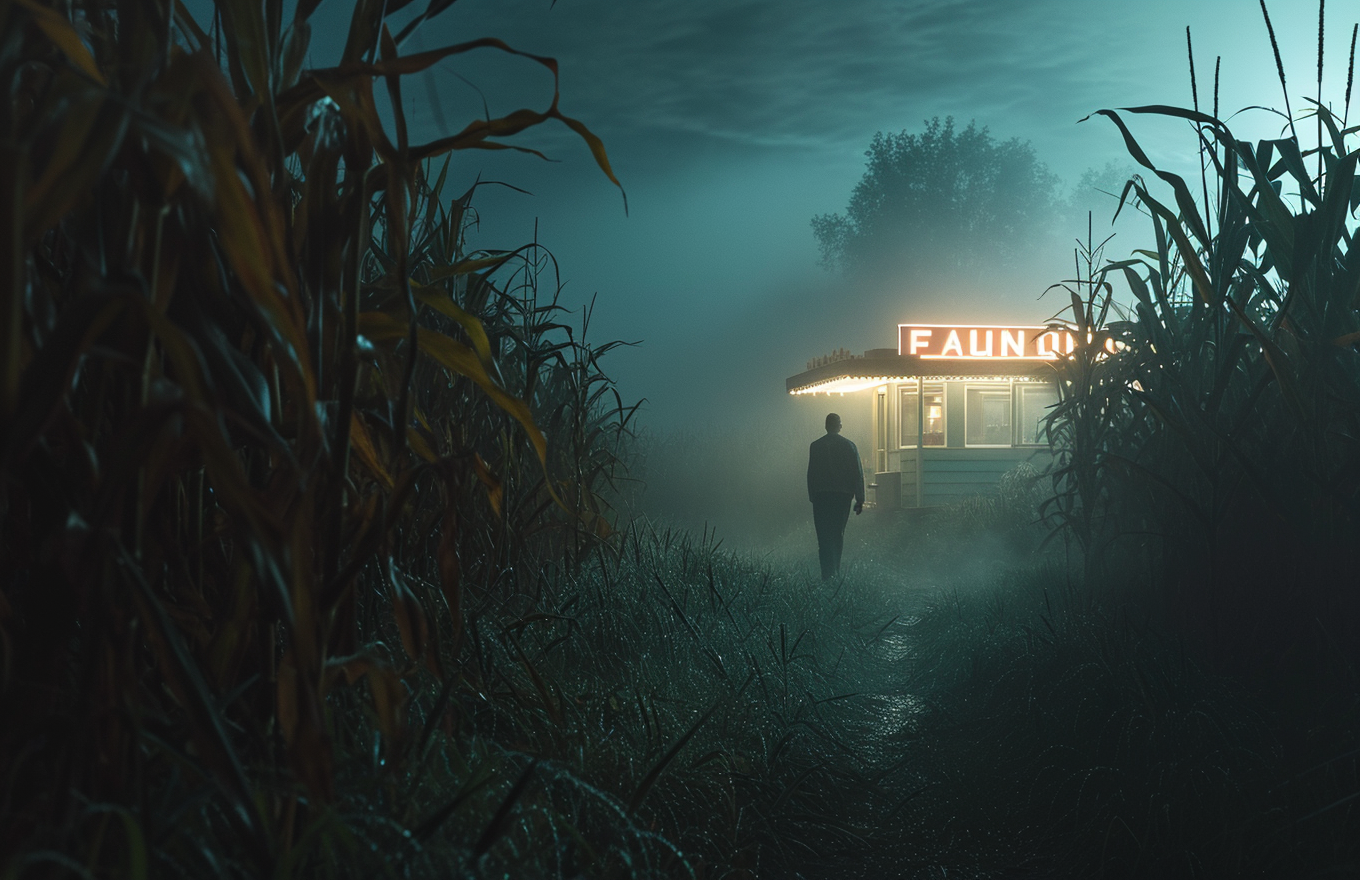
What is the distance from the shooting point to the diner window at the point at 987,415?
1634 cm

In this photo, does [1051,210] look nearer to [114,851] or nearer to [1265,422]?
[1265,422]

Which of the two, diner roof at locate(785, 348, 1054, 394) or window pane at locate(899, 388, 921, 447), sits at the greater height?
diner roof at locate(785, 348, 1054, 394)

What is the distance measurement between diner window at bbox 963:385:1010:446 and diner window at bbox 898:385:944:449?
0.46 metres

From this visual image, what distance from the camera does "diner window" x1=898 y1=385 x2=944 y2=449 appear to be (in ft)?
54.2

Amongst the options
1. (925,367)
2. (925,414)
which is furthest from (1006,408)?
(925,367)

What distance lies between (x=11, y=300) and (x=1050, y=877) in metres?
2.29

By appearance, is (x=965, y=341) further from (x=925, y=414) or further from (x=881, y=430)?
(x=881, y=430)

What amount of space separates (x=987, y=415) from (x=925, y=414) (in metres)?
1.30

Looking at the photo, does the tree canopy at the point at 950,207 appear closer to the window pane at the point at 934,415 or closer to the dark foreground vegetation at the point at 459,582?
the window pane at the point at 934,415

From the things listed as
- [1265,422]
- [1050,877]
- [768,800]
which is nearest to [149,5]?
[768,800]

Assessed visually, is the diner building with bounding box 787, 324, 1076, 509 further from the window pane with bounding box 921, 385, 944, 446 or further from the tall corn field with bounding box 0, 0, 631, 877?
the tall corn field with bounding box 0, 0, 631, 877

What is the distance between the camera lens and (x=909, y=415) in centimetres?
1708

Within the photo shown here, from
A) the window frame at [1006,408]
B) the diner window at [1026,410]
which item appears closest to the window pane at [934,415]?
the window frame at [1006,408]

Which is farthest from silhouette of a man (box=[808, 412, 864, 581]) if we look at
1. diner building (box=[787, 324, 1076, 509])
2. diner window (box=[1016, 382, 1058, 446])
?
diner window (box=[1016, 382, 1058, 446])
